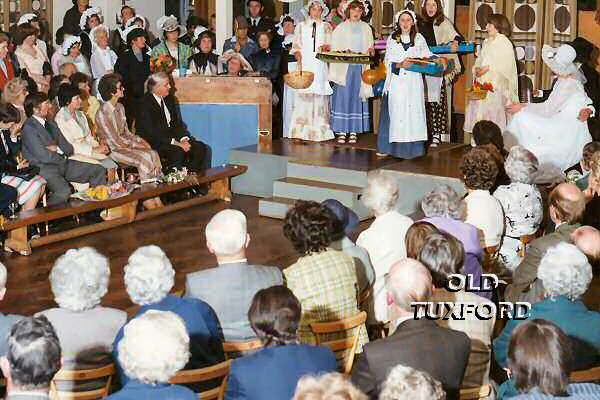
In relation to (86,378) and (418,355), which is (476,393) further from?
(86,378)

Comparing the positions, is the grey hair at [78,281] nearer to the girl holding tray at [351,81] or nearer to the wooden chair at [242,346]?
the wooden chair at [242,346]

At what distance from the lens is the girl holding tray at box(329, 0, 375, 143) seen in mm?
10641

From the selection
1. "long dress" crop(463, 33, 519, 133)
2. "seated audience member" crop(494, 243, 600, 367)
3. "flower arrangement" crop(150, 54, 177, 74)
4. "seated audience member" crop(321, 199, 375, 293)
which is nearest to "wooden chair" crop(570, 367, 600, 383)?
"seated audience member" crop(494, 243, 600, 367)

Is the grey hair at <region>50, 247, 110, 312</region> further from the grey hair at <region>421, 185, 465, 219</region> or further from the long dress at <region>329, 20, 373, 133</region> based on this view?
the long dress at <region>329, 20, 373, 133</region>

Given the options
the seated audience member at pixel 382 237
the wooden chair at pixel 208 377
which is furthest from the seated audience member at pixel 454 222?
the wooden chair at pixel 208 377

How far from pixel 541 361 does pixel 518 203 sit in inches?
129

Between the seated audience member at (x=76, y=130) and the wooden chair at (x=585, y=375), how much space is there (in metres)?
5.79

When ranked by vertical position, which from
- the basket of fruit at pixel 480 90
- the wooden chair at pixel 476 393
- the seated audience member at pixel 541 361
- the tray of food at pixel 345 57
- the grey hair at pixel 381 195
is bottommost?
the wooden chair at pixel 476 393

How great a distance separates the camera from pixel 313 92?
11023 millimetres

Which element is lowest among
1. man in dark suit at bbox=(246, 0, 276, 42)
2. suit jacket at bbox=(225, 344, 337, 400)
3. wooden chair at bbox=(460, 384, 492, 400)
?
wooden chair at bbox=(460, 384, 492, 400)

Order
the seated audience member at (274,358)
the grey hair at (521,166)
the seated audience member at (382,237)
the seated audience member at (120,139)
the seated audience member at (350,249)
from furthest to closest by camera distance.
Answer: the seated audience member at (120,139) < the grey hair at (521,166) < the seated audience member at (382,237) < the seated audience member at (350,249) < the seated audience member at (274,358)

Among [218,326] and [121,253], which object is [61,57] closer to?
[121,253]

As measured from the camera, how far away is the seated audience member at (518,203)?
6961mm

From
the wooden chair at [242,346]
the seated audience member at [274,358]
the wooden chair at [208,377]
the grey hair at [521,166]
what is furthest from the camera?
the grey hair at [521,166]
